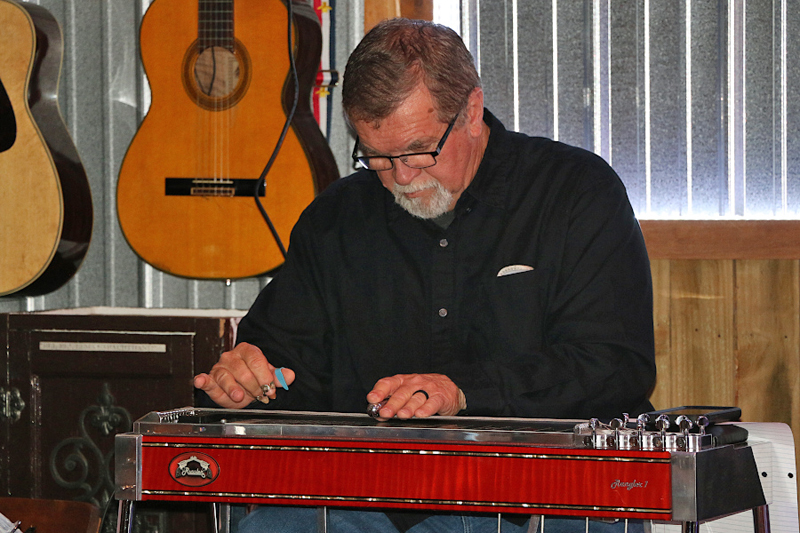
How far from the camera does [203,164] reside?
2547 mm

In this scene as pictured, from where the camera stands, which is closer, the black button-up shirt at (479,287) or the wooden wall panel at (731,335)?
the black button-up shirt at (479,287)

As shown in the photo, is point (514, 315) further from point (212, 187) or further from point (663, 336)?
point (212, 187)

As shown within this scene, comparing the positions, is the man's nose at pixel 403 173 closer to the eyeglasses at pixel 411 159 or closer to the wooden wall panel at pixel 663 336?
the eyeglasses at pixel 411 159

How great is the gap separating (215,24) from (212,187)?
468 mm

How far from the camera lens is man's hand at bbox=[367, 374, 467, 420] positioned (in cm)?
128

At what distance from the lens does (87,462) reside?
2352 millimetres

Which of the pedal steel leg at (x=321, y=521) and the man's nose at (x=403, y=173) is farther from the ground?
the man's nose at (x=403, y=173)

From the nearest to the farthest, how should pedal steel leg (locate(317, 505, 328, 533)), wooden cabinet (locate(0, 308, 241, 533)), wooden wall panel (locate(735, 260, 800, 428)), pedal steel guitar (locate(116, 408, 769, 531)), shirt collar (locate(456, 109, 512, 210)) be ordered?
pedal steel guitar (locate(116, 408, 769, 531)) < pedal steel leg (locate(317, 505, 328, 533)) < shirt collar (locate(456, 109, 512, 210)) < wooden cabinet (locate(0, 308, 241, 533)) < wooden wall panel (locate(735, 260, 800, 428))

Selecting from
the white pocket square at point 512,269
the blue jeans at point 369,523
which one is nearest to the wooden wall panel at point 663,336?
the white pocket square at point 512,269

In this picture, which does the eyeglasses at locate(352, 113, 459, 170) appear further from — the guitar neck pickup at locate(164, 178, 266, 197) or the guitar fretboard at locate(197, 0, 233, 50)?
the guitar fretboard at locate(197, 0, 233, 50)

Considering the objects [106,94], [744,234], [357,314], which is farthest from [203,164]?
[744,234]

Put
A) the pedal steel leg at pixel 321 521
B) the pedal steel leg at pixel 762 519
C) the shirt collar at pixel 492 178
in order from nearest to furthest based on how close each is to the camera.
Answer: the pedal steel leg at pixel 762 519
the pedal steel leg at pixel 321 521
the shirt collar at pixel 492 178

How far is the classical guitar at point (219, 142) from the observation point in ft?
8.19

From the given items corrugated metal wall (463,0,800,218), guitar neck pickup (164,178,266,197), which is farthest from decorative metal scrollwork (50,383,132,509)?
corrugated metal wall (463,0,800,218)
